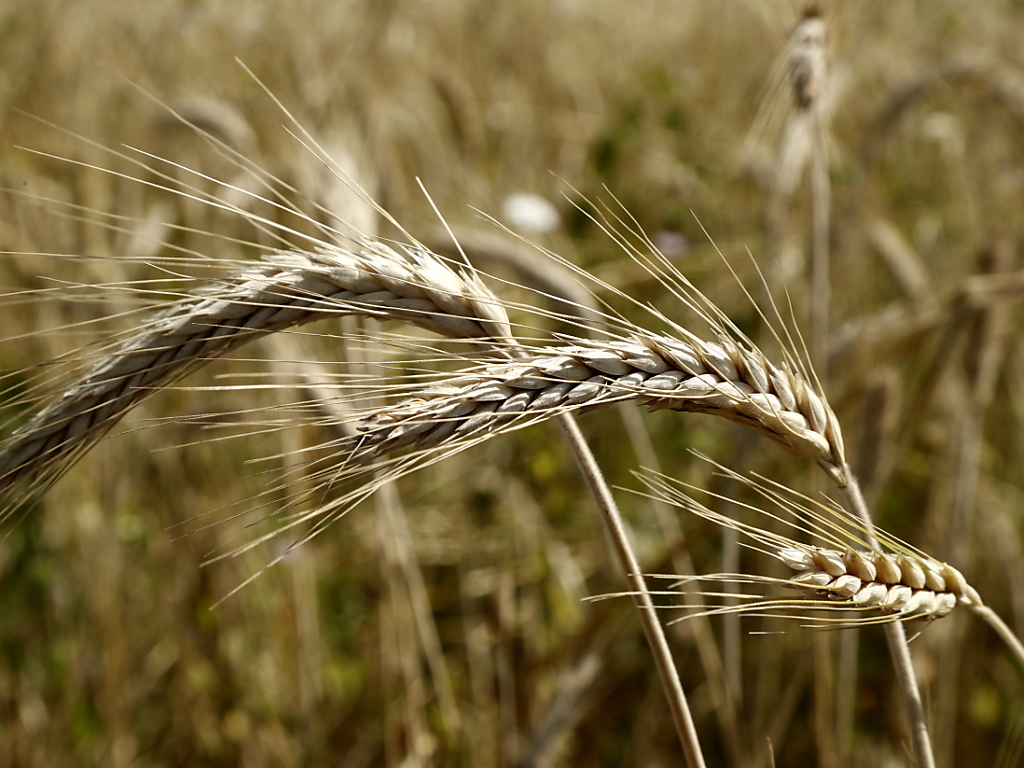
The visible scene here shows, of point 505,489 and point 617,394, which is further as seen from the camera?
point 505,489

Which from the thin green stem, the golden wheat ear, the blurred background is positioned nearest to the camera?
the golden wheat ear

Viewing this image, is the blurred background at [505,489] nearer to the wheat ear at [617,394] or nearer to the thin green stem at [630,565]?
the thin green stem at [630,565]

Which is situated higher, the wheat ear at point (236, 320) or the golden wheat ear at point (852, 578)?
the wheat ear at point (236, 320)

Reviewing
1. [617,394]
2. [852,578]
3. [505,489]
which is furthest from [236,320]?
[505,489]

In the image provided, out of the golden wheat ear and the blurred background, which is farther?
the blurred background

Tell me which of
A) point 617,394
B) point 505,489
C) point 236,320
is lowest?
point 505,489

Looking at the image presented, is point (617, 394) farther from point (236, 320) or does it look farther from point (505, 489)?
point (505, 489)

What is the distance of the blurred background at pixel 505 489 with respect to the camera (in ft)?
6.29

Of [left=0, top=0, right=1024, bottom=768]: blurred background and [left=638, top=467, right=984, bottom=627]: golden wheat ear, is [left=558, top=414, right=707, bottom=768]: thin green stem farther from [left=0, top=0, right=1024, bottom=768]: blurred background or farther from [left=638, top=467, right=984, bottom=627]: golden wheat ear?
[left=0, top=0, right=1024, bottom=768]: blurred background

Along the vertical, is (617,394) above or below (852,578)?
above

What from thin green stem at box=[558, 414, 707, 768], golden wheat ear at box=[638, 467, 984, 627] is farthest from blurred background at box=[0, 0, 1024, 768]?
golden wheat ear at box=[638, 467, 984, 627]

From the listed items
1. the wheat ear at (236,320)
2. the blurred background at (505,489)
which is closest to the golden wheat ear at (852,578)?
the wheat ear at (236,320)

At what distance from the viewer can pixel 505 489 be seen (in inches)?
107

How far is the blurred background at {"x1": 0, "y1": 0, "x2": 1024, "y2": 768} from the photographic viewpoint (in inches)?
75.5
